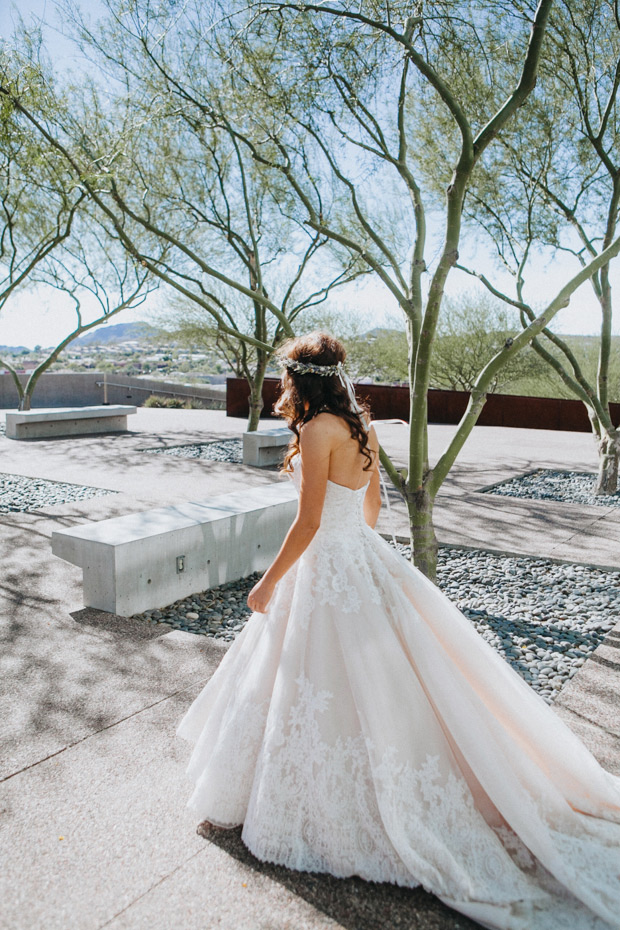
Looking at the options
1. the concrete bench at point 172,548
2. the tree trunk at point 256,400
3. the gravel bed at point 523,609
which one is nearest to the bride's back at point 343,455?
the gravel bed at point 523,609

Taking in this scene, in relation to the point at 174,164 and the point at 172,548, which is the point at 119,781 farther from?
the point at 174,164

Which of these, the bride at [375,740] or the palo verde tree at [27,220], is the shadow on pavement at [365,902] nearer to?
the bride at [375,740]

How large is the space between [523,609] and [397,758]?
291 centimetres

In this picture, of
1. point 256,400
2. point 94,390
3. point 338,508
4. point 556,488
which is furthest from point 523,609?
point 94,390

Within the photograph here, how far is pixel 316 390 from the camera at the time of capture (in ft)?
7.94

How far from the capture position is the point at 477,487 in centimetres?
981

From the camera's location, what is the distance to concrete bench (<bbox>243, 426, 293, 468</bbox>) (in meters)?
11.4

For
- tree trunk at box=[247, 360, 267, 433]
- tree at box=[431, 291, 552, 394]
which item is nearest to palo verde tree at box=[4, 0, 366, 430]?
A: tree trunk at box=[247, 360, 267, 433]

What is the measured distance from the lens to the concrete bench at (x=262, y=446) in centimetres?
1144

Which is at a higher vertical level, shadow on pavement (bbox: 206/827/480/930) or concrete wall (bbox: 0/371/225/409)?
concrete wall (bbox: 0/371/225/409)

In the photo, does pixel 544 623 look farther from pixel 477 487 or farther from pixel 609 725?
pixel 477 487

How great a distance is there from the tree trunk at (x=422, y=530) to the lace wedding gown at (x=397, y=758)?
2.08 meters

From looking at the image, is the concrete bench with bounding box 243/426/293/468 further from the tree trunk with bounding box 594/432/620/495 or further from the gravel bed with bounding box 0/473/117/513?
the tree trunk with bounding box 594/432/620/495

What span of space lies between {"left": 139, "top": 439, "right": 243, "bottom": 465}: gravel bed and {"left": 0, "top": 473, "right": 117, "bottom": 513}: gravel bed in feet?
10.00
